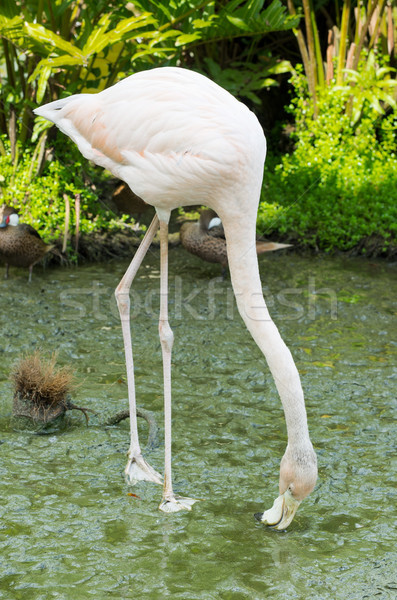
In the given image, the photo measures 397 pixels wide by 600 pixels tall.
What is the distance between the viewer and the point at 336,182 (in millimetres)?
8016

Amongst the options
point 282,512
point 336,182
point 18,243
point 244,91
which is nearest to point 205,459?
point 282,512

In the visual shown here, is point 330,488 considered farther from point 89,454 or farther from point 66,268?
point 66,268

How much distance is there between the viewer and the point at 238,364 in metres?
5.18

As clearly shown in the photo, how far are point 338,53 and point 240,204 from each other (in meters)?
6.46

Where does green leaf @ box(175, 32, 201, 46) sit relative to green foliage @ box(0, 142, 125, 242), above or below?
above

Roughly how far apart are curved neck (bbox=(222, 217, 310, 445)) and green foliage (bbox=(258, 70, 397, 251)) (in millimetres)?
4368

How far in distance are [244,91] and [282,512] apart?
21.0 ft

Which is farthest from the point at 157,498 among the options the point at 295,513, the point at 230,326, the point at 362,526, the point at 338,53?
the point at 338,53

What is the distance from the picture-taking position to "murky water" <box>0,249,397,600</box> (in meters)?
2.91

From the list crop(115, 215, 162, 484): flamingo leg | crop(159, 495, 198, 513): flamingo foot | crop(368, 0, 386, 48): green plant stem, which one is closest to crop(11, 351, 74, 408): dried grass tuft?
crop(115, 215, 162, 484): flamingo leg

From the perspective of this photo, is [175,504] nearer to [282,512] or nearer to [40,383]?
[282,512]

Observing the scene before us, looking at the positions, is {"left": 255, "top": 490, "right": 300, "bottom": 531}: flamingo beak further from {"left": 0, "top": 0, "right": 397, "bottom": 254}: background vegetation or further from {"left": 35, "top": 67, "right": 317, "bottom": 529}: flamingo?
{"left": 0, "top": 0, "right": 397, "bottom": 254}: background vegetation

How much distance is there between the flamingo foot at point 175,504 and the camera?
3395mm

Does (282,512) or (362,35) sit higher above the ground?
(362,35)
